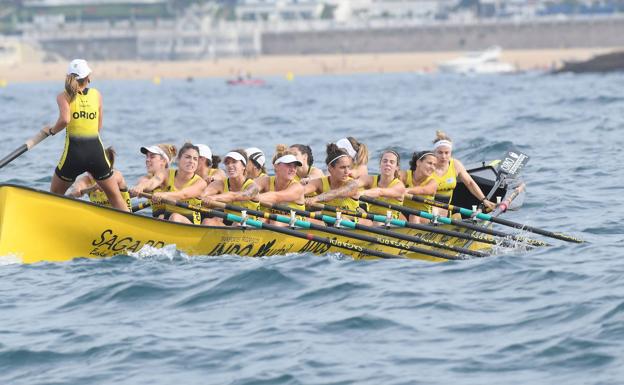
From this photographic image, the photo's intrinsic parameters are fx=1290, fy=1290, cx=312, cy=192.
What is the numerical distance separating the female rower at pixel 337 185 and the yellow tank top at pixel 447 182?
1.38 metres

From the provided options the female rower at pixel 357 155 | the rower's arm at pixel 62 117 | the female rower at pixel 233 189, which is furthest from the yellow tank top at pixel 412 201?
the rower's arm at pixel 62 117

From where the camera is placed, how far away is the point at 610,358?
10453mm

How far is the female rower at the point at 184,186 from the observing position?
50.5ft

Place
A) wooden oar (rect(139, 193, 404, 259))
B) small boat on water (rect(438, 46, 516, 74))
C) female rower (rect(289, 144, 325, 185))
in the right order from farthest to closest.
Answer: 1. small boat on water (rect(438, 46, 516, 74))
2. female rower (rect(289, 144, 325, 185))
3. wooden oar (rect(139, 193, 404, 259))

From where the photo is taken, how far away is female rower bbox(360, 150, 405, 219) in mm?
16203

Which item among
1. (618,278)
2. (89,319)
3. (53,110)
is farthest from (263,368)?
(53,110)

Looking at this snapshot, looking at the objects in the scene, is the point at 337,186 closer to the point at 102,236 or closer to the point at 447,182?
the point at 447,182

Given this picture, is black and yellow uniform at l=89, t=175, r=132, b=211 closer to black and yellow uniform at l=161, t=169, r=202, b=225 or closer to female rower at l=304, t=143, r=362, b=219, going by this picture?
black and yellow uniform at l=161, t=169, r=202, b=225

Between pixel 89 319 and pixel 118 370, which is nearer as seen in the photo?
pixel 118 370

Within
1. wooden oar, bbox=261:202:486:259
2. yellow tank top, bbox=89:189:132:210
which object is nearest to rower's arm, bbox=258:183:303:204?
wooden oar, bbox=261:202:486:259

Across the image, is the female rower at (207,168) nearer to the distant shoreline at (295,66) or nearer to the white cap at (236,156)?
the white cap at (236,156)

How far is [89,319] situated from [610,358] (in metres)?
4.91

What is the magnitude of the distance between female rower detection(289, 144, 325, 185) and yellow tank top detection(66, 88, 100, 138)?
291 cm

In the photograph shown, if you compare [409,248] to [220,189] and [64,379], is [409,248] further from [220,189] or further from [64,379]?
[64,379]
